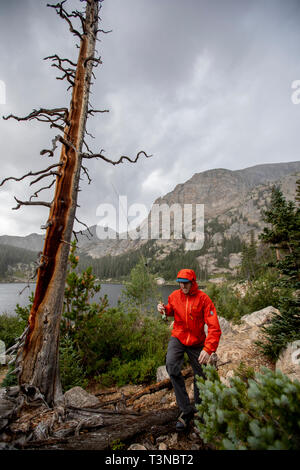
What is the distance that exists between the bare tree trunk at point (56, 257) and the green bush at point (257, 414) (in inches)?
121

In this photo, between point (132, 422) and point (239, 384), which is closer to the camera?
point (239, 384)

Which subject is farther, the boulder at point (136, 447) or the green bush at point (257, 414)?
the boulder at point (136, 447)

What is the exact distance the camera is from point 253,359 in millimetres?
4590

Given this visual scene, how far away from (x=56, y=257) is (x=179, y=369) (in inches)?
114

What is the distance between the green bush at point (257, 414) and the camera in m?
1.07

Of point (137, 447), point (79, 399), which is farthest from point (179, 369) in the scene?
point (79, 399)

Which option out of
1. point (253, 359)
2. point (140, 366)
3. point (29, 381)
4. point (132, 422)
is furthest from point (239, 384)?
point (140, 366)

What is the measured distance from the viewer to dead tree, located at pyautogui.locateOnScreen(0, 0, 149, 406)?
3.44 metres

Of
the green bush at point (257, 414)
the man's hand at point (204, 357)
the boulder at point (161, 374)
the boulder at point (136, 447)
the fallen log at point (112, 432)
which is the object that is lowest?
the boulder at point (161, 374)

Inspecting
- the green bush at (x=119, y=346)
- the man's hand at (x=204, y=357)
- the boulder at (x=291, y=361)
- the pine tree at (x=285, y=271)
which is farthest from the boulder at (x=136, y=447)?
the pine tree at (x=285, y=271)

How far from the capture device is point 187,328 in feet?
9.96

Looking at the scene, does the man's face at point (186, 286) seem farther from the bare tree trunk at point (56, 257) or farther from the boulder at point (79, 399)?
the boulder at point (79, 399)
